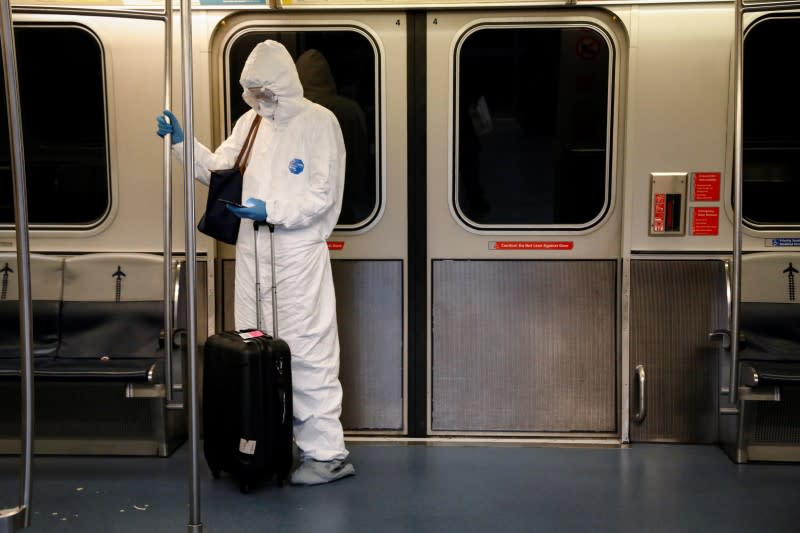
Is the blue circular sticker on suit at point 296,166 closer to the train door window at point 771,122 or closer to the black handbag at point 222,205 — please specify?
the black handbag at point 222,205

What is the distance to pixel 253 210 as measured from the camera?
12.8 feet

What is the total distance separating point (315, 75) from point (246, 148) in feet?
2.65

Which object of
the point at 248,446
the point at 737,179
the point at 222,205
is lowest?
the point at 248,446

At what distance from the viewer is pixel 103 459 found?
4.64 m

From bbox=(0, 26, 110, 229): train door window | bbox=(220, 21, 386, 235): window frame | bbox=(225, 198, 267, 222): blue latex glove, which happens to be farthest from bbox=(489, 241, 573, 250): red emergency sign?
bbox=(0, 26, 110, 229): train door window

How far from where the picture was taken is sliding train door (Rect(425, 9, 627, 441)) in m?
4.76

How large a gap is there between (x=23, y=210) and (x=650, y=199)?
382 centimetres

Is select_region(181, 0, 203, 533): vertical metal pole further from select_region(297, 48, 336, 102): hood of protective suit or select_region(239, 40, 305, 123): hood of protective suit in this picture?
select_region(297, 48, 336, 102): hood of protective suit

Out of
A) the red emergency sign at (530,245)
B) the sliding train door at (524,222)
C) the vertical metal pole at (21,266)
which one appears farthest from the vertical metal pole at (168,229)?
Answer: the vertical metal pole at (21,266)

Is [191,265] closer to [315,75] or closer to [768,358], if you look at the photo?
[315,75]

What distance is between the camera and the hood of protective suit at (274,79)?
4020mm

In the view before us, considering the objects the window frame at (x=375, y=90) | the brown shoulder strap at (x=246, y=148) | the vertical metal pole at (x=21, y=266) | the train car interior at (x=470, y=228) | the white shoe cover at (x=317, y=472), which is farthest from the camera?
the window frame at (x=375, y=90)

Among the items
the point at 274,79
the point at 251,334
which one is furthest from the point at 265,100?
the point at 251,334

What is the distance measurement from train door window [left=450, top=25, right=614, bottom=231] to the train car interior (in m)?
0.01
